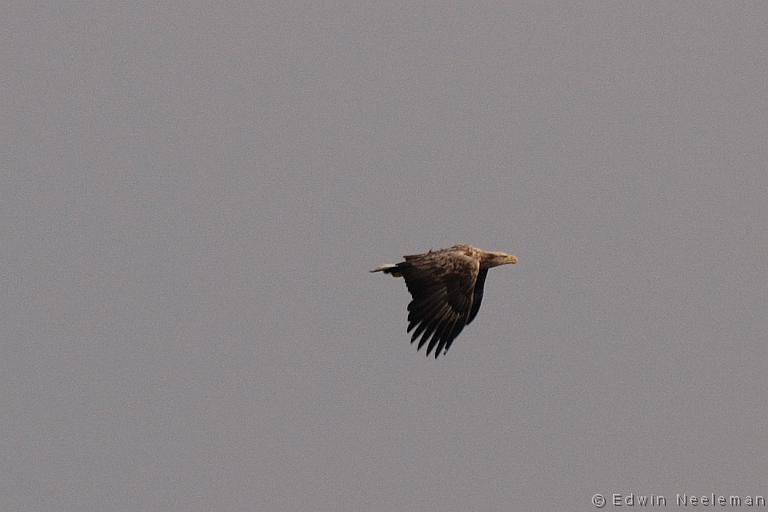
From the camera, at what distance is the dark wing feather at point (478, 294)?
3622 cm

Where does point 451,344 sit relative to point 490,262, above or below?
below

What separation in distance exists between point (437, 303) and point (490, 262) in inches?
100.0

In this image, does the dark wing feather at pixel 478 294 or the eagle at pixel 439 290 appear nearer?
the eagle at pixel 439 290

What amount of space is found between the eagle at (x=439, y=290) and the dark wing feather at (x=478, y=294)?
347mm

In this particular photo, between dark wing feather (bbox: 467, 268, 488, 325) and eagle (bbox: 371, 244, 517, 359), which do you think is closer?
eagle (bbox: 371, 244, 517, 359)

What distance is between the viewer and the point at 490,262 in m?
36.9

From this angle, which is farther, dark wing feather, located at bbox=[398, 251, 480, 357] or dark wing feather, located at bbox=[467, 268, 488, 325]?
dark wing feather, located at bbox=[467, 268, 488, 325]

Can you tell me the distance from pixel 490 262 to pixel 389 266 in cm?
250

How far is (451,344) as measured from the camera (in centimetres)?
3450

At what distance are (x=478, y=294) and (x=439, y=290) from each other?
2.32 m

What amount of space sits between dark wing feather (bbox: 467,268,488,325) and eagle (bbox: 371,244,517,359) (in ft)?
1.14

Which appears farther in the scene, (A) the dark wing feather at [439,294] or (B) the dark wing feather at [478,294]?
(B) the dark wing feather at [478,294]

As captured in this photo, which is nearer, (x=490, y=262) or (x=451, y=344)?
(x=451, y=344)

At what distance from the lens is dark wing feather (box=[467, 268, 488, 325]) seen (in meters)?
36.2
